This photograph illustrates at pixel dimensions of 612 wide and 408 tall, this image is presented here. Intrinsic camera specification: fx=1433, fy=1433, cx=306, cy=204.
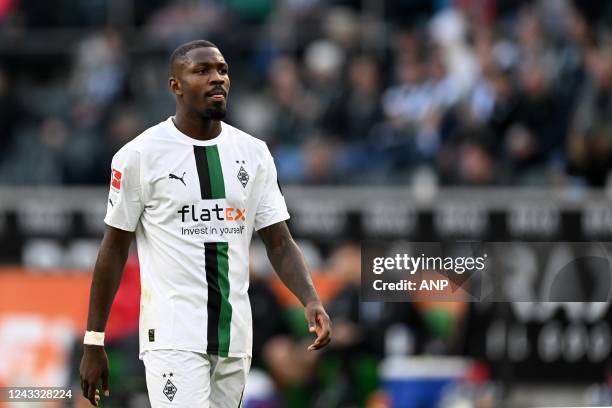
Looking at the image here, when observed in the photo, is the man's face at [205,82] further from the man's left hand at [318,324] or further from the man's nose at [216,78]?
the man's left hand at [318,324]

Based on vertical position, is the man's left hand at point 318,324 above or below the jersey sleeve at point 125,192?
below

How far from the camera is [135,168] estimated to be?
6.47m

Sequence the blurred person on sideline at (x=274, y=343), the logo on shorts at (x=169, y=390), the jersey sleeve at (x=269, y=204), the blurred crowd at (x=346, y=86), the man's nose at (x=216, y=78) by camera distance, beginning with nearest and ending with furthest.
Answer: the logo on shorts at (x=169, y=390) → the man's nose at (x=216, y=78) → the jersey sleeve at (x=269, y=204) → the blurred person on sideline at (x=274, y=343) → the blurred crowd at (x=346, y=86)

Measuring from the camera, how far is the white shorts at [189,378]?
20.6 feet

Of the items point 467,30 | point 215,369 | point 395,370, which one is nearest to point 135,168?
point 215,369

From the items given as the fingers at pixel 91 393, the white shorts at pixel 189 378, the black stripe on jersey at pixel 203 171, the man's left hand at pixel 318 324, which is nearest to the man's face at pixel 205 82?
the black stripe on jersey at pixel 203 171

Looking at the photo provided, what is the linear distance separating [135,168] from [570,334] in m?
5.70

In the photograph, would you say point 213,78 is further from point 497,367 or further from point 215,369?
point 497,367

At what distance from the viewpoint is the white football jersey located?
6.44m

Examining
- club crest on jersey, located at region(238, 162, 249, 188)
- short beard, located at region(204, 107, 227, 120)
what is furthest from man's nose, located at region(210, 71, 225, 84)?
club crest on jersey, located at region(238, 162, 249, 188)

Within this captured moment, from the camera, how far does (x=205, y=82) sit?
6516mm

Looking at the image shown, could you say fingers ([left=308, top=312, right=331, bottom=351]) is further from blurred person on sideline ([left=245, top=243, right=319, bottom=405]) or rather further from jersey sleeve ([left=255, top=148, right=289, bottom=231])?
blurred person on sideline ([left=245, top=243, right=319, bottom=405])

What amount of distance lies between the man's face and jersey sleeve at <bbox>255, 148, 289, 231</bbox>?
1.41ft

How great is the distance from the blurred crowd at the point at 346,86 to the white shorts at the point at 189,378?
20.2 ft
